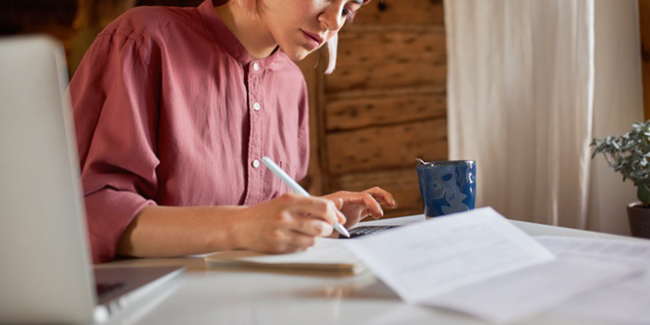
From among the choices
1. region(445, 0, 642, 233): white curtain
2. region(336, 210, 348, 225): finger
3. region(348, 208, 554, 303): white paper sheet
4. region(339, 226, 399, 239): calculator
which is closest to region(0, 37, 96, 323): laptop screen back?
region(348, 208, 554, 303): white paper sheet

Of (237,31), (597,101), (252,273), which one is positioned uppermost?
(237,31)

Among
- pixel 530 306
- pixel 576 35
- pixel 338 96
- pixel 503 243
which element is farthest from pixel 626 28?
pixel 530 306

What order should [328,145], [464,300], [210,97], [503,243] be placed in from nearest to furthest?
[464,300], [503,243], [210,97], [328,145]

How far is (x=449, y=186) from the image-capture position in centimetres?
105

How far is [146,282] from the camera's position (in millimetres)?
716

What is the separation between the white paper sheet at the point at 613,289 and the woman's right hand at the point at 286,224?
0.96 ft

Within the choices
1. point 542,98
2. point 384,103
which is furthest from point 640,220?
point 384,103

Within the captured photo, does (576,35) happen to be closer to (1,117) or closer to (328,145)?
(328,145)

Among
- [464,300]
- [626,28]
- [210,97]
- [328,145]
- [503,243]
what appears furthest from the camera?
[328,145]

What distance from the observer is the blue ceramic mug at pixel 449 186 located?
1.05 metres

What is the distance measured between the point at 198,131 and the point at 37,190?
2.14 feet

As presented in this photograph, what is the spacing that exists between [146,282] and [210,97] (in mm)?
536

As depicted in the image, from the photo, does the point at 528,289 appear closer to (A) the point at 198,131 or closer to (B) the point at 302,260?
(B) the point at 302,260

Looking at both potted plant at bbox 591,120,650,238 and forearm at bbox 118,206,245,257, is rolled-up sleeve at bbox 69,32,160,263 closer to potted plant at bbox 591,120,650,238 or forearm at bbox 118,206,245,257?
forearm at bbox 118,206,245,257
